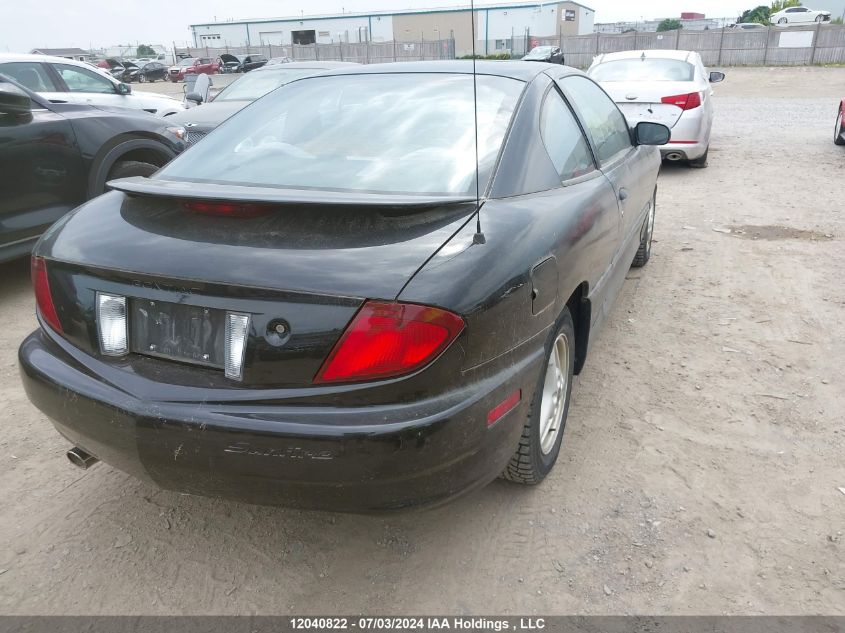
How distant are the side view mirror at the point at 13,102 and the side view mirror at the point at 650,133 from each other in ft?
13.5

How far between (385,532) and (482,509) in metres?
0.39

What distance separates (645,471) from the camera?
277 cm

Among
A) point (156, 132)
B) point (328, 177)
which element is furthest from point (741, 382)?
point (156, 132)

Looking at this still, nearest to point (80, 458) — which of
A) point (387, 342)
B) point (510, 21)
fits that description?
point (387, 342)

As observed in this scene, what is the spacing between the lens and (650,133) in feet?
13.6

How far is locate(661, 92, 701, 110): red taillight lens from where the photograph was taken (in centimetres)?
827

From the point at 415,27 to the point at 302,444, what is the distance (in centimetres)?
4548

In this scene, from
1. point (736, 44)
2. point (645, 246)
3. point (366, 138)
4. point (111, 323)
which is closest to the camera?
point (111, 323)

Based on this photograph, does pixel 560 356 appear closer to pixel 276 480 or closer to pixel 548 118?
pixel 548 118

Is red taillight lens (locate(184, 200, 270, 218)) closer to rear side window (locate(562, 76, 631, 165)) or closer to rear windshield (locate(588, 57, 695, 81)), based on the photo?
rear side window (locate(562, 76, 631, 165))

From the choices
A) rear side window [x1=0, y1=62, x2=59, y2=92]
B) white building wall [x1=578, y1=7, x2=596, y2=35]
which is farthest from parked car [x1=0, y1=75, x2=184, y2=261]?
white building wall [x1=578, y1=7, x2=596, y2=35]

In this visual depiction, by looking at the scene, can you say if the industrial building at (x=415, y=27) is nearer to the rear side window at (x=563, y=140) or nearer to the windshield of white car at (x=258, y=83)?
the windshield of white car at (x=258, y=83)

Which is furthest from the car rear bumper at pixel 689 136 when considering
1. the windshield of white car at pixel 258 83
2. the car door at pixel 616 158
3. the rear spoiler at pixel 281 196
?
the rear spoiler at pixel 281 196

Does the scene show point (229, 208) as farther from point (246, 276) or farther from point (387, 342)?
point (387, 342)
